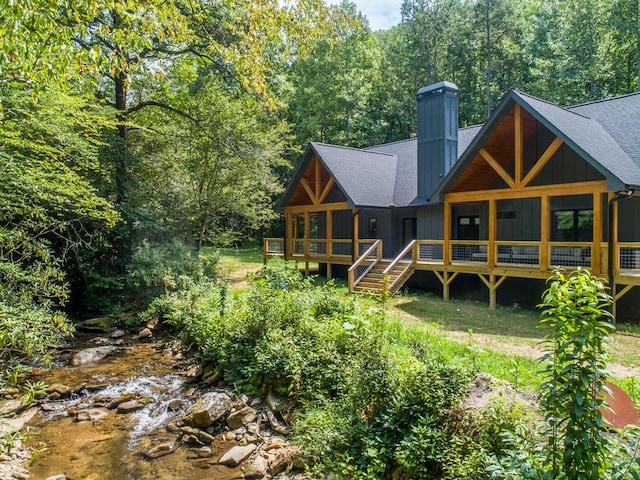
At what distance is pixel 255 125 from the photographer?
18.1 meters

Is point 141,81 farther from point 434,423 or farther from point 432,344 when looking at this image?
point 434,423

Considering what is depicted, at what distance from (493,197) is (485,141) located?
5.38 ft

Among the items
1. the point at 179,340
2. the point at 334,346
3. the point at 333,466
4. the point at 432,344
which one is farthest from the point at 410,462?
the point at 179,340

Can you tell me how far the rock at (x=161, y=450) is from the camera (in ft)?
20.0

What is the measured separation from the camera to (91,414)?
7223 mm

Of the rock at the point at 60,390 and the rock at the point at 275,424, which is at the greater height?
the rock at the point at 60,390

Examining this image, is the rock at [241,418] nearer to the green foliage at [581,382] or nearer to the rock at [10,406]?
the rock at [10,406]

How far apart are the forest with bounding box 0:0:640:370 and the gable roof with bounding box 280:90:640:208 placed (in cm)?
325

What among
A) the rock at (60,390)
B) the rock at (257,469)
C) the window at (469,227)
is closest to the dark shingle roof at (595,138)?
the window at (469,227)

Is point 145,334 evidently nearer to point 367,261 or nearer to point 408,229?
point 367,261

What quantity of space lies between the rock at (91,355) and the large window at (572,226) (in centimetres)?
1304

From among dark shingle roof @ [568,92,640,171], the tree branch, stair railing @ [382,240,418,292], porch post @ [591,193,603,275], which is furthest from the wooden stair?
the tree branch

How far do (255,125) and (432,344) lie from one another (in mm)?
→ 13336

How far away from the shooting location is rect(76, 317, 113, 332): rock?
1239cm
